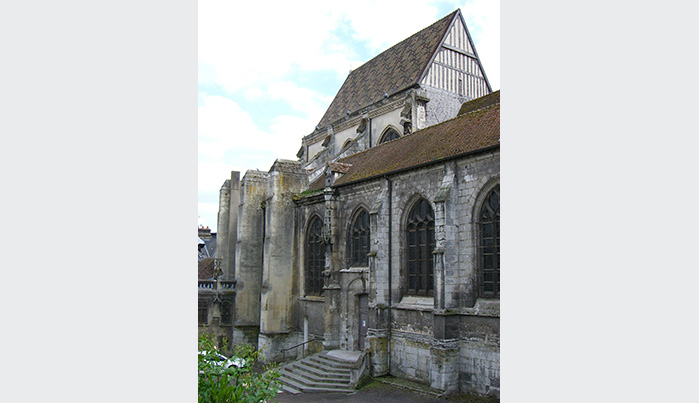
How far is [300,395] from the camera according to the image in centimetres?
1589

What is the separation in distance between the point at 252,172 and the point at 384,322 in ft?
40.8

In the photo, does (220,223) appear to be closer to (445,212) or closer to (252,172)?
(252,172)

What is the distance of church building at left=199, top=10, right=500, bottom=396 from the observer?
1402 cm

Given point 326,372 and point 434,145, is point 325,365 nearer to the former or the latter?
point 326,372

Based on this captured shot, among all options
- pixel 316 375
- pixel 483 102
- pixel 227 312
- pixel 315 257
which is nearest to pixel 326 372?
pixel 316 375

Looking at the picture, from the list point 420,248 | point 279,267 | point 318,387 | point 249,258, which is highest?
point 420,248

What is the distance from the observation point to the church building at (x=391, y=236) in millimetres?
14016

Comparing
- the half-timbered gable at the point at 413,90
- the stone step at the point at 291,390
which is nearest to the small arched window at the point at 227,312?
the half-timbered gable at the point at 413,90

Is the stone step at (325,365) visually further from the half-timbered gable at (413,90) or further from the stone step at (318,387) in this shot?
the half-timbered gable at (413,90)

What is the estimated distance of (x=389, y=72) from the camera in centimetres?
2973

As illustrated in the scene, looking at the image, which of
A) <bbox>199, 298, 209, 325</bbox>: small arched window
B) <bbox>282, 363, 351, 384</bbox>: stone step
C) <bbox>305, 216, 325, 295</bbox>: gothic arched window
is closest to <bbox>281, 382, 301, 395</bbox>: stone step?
<bbox>282, 363, 351, 384</bbox>: stone step

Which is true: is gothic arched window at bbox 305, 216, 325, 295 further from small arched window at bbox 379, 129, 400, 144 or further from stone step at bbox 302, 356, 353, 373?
small arched window at bbox 379, 129, 400, 144

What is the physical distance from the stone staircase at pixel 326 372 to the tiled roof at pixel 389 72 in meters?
13.7

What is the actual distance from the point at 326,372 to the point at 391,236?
4.95 meters
